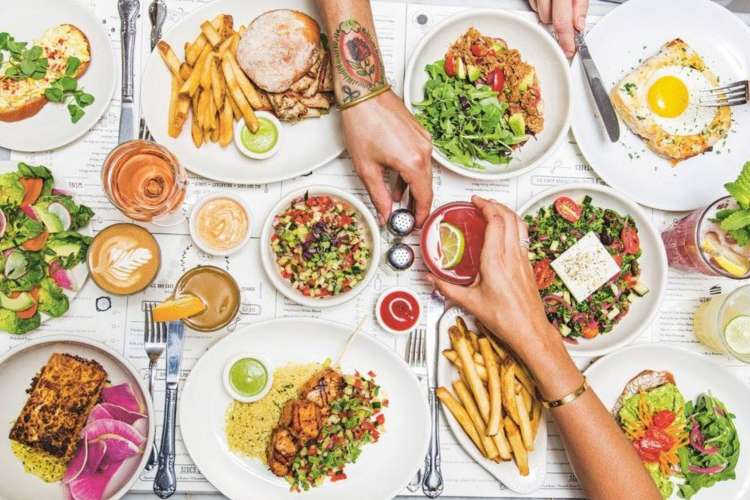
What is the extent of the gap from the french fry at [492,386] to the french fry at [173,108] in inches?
54.5

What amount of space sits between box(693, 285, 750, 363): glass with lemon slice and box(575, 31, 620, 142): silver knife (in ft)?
2.48

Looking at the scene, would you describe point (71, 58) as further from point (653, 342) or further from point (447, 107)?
point (653, 342)

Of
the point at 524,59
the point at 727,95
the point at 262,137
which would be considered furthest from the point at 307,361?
the point at 727,95

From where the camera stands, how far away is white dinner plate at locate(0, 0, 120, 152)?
224 cm

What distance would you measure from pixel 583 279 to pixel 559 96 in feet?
2.32

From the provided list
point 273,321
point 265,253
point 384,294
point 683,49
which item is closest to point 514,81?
point 683,49

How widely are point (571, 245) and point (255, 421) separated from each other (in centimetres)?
138

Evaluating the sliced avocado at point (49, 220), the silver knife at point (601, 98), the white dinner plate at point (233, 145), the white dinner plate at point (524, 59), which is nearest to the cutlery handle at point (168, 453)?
the sliced avocado at point (49, 220)

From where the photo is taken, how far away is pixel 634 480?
6.92 ft

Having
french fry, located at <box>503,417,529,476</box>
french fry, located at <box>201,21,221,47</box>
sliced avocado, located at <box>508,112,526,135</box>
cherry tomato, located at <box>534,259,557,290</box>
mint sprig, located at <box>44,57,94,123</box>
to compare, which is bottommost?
french fry, located at <box>503,417,529,476</box>

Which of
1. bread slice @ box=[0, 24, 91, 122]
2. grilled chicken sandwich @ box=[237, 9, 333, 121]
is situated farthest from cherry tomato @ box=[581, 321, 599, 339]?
bread slice @ box=[0, 24, 91, 122]

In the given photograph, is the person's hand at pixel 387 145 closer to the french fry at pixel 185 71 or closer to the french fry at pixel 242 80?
the french fry at pixel 242 80

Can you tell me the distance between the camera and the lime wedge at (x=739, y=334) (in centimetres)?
232

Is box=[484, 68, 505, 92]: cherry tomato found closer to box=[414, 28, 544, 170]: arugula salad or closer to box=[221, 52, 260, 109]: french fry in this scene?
box=[414, 28, 544, 170]: arugula salad
